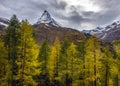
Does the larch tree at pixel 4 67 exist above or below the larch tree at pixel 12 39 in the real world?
below

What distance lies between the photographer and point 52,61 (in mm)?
67125

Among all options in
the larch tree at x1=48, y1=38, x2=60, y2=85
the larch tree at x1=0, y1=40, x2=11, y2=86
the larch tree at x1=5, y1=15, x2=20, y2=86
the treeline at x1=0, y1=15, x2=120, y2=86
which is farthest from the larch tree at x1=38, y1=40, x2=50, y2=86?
the larch tree at x1=5, y1=15, x2=20, y2=86

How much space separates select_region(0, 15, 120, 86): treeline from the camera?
141 feet

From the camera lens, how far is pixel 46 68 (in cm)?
6775

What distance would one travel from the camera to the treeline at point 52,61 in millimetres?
43125

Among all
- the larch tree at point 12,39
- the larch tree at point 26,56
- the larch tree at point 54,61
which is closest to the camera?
the larch tree at point 26,56

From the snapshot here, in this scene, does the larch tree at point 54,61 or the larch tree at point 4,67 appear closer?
the larch tree at point 4,67

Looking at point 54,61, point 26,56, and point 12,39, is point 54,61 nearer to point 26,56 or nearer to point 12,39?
point 12,39

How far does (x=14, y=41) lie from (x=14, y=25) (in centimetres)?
292

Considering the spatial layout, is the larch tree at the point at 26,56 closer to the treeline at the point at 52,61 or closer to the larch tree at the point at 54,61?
the treeline at the point at 52,61

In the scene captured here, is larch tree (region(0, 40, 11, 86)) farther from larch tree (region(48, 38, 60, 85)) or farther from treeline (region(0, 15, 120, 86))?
larch tree (region(48, 38, 60, 85))

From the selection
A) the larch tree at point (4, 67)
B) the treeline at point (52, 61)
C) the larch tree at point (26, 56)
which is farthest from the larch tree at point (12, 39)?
the larch tree at point (26, 56)

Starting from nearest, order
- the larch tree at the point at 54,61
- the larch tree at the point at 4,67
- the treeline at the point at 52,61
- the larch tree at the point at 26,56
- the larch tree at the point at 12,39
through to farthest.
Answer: the larch tree at the point at 26,56 < the treeline at the point at 52,61 < the larch tree at the point at 4,67 < the larch tree at the point at 12,39 < the larch tree at the point at 54,61

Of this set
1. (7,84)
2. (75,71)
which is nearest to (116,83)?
(75,71)
